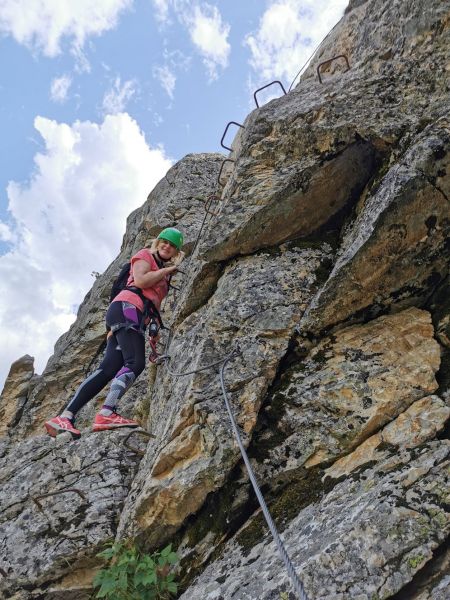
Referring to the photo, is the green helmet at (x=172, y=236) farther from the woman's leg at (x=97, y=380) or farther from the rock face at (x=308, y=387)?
the woman's leg at (x=97, y=380)

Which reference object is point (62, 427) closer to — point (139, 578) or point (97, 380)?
point (97, 380)

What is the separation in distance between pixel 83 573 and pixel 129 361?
3.29 metres

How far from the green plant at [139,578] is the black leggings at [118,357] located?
3.59 meters

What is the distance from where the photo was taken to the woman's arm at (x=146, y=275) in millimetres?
8227

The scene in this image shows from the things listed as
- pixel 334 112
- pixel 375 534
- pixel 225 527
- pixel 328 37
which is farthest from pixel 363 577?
pixel 328 37

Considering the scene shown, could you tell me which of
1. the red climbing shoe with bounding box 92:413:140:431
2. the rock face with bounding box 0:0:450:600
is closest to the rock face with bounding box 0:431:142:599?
the rock face with bounding box 0:0:450:600

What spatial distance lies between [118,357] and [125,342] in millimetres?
396

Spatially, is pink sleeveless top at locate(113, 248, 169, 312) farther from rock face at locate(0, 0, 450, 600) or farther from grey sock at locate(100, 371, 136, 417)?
grey sock at locate(100, 371, 136, 417)

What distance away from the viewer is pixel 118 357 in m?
8.27

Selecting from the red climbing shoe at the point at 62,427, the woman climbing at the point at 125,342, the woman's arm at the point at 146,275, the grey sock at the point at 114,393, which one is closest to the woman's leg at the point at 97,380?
the woman climbing at the point at 125,342

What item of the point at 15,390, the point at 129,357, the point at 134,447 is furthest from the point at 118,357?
the point at 15,390

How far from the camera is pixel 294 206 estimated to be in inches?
284

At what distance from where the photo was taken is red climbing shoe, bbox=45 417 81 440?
301 inches

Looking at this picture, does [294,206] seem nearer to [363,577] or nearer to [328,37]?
[363,577]
